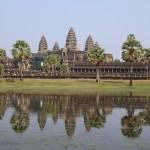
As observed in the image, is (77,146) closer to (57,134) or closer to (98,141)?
(98,141)

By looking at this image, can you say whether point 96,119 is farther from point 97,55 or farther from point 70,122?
point 97,55

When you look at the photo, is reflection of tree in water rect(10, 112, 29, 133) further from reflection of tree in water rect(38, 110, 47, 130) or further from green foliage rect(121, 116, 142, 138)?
green foliage rect(121, 116, 142, 138)

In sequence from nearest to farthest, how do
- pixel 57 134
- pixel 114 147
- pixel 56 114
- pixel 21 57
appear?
pixel 114 147, pixel 57 134, pixel 56 114, pixel 21 57

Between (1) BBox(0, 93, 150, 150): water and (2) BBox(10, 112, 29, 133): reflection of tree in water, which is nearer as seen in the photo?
(1) BBox(0, 93, 150, 150): water

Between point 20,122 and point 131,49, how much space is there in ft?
252

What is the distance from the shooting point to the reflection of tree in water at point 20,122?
34.4 metres

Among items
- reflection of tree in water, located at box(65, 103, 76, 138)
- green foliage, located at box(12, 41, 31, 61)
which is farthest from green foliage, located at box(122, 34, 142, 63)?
reflection of tree in water, located at box(65, 103, 76, 138)

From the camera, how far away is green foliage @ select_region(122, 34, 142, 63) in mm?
112750

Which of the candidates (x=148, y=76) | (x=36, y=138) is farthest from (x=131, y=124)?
(x=148, y=76)

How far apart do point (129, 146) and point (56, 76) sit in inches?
4668

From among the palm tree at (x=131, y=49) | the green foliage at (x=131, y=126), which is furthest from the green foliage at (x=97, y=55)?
the green foliage at (x=131, y=126)

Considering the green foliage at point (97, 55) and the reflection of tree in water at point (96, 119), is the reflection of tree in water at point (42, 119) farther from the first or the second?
the green foliage at point (97, 55)

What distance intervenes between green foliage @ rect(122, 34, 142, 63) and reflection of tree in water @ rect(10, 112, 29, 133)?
67421mm

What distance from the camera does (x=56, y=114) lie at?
1864 inches
